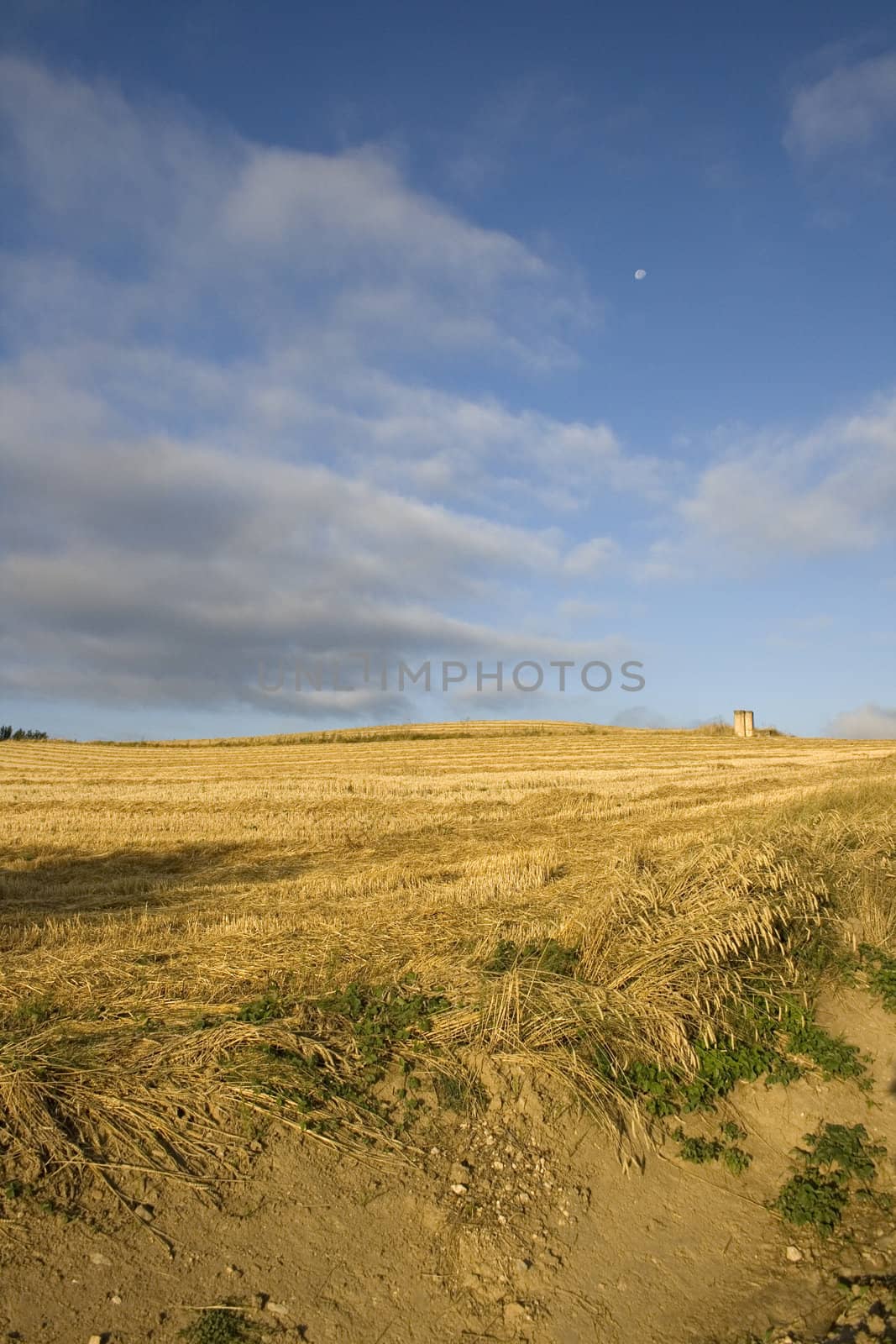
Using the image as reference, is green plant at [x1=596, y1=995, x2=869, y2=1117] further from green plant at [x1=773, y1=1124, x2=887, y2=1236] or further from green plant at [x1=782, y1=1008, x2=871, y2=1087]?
green plant at [x1=773, y1=1124, x2=887, y2=1236]

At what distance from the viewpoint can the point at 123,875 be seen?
13211mm

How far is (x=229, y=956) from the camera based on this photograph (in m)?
6.93

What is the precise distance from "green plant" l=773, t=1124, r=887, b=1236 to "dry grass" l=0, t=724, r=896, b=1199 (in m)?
0.89

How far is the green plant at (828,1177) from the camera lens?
4.59m

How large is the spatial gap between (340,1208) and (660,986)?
2697 mm

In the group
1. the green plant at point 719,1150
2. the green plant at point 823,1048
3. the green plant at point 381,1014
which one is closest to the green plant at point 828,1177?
the green plant at point 719,1150

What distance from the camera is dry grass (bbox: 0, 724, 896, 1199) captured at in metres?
4.80

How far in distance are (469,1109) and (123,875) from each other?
31.6 ft

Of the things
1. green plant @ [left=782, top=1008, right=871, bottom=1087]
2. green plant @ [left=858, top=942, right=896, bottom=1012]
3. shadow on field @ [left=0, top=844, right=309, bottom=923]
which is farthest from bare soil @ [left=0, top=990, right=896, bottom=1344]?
shadow on field @ [left=0, top=844, right=309, bottom=923]

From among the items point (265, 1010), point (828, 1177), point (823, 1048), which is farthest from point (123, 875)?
point (828, 1177)

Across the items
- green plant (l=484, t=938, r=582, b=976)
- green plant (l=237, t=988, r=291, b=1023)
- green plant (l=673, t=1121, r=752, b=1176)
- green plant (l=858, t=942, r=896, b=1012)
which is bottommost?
green plant (l=673, t=1121, r=752, b=1176)

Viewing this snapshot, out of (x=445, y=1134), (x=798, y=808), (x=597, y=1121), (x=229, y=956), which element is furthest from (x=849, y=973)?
(x=798, y=808)

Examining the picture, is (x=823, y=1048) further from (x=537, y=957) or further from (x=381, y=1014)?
(x=381, y=1014)

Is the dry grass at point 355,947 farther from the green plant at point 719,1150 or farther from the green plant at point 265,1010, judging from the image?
the green plant at point 719,1150
